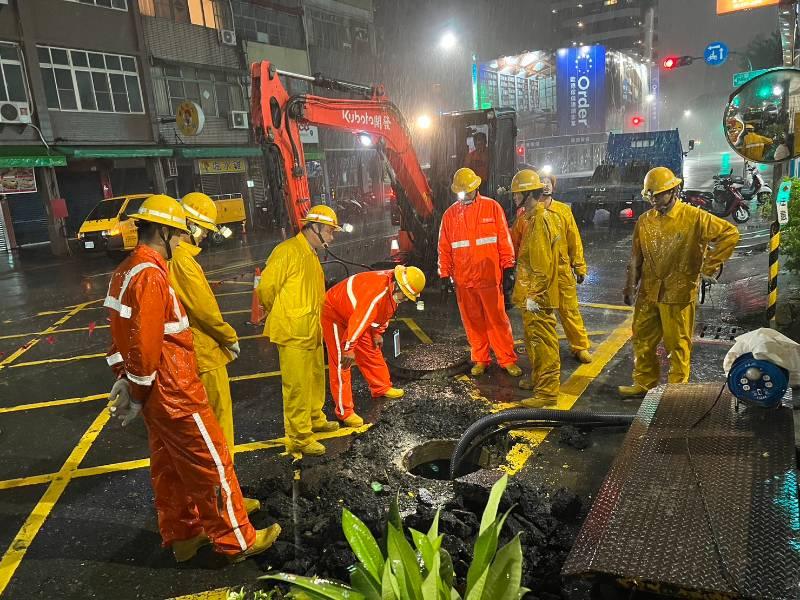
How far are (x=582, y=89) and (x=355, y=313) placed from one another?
24.1 m

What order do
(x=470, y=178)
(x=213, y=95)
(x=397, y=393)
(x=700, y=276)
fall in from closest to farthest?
(x=700, y=276), (x=397, y=393), (x=470, y=178), (x=213, y=95)

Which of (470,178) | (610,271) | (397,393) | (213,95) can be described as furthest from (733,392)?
(213,95)

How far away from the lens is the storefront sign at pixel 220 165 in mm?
26203

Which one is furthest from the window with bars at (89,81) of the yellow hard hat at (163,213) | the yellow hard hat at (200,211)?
the yellow hard hat at (163,213)

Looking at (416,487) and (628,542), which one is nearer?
(628,542)

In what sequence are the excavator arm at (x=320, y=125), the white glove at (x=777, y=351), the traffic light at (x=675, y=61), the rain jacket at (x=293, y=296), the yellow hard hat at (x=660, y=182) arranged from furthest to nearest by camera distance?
the traffic light at (x=675, y=61), the excavator arm at (x=320, y=125), the yellow hard hat at (x=660, y=182), the rain jacket at (x=293, y=296), the white glove at (x=777, y=351)

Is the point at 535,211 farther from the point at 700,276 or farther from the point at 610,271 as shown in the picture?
the point at 610,271

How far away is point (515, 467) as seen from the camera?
4070 mm

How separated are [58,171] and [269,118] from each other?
21075mm

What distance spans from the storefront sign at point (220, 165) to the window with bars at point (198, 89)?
2440 millimetres

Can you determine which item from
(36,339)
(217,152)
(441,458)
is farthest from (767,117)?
(217,152)

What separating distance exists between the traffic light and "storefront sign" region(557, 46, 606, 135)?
5934 millimetres

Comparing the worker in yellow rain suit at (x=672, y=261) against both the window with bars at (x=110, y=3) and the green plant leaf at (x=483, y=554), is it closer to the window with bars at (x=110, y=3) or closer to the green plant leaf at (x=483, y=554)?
the green plant leaf at (x=483, y=554)

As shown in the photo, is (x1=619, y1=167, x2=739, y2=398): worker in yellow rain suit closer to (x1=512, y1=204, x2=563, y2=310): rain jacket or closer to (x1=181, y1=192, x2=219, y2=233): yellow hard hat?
(x1=512, y1=204, x2=563, y2=310): rain jacket
